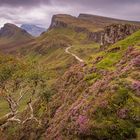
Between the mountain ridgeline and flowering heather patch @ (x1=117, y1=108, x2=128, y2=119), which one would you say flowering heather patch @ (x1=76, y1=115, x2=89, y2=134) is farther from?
flowering heather patch @ (x1=117, y1=108, x2=128, y2=119)

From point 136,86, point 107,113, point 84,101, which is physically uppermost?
point 136,86

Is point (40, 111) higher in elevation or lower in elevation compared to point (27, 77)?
lower

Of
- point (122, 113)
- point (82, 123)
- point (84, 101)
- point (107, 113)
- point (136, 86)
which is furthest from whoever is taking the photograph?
point (84, 101)

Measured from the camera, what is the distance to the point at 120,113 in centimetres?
3444

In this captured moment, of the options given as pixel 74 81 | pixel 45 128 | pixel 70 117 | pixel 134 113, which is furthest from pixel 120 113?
pixel 74 81

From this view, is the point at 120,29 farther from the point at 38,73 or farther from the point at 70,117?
the point at 70,117

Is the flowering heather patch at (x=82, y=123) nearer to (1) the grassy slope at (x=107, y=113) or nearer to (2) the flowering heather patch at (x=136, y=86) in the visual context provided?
(1) the grassy slope at (x=107, y=113)

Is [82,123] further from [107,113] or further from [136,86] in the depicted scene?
[136,86]

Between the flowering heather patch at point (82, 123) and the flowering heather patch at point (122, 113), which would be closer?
the flowering heather patch at point (122, 113)

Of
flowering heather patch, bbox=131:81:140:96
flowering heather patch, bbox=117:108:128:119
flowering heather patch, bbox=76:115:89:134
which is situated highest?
flowering heather patch, bbox=131:81:140:96

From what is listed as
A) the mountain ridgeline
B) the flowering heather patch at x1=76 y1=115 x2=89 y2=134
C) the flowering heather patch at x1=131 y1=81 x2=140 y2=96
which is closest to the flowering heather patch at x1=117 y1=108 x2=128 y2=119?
the mountain ridgeline

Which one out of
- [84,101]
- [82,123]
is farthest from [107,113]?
[84,101]

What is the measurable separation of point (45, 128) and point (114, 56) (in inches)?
756

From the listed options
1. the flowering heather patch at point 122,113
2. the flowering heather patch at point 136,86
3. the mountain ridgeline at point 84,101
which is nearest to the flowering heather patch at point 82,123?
the mountain ridgeline at point 84,101
